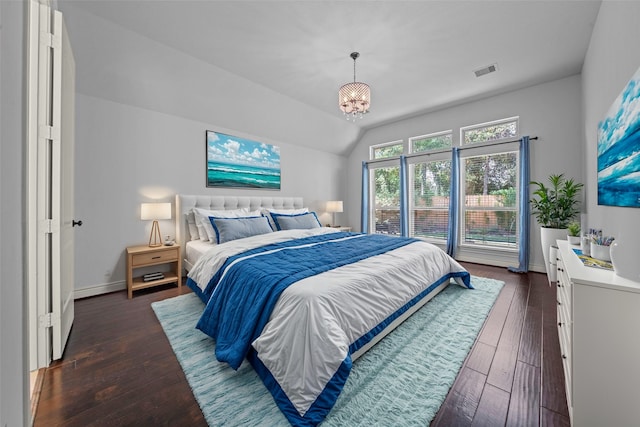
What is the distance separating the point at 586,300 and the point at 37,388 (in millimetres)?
3068

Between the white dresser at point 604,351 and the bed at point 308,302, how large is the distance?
1027mm

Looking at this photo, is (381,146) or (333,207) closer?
(333,207)

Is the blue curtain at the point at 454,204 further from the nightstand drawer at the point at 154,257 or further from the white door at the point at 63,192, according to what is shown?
the white door at the point at 63,192

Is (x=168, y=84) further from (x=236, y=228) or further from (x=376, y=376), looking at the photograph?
(x=376, y=376)

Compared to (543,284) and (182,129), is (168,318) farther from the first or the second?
(543,284)

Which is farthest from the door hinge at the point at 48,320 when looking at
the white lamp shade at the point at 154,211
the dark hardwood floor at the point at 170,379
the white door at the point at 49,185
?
the white lamp shade at the point at 154,211

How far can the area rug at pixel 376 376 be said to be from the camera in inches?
50.6

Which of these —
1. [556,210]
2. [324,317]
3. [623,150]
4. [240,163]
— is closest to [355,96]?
[623,150]

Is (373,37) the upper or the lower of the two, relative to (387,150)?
upper

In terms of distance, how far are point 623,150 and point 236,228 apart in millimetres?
Answer: 3477

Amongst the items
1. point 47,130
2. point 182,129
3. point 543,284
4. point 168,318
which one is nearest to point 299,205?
point 182,129

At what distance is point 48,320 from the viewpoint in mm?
1682

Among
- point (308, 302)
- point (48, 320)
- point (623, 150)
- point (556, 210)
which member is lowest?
point (48, 320)

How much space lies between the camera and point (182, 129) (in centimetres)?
355
